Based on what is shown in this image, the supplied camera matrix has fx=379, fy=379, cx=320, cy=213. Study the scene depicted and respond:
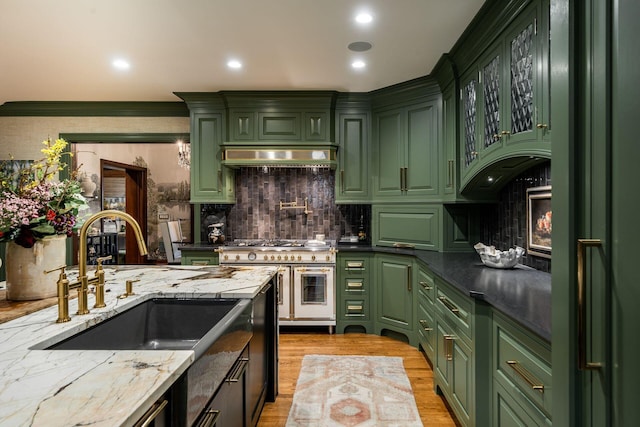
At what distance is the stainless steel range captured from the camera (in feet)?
12.9

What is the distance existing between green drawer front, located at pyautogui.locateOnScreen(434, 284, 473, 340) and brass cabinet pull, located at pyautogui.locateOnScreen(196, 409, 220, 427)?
127cm

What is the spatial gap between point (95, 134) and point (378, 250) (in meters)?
3.60

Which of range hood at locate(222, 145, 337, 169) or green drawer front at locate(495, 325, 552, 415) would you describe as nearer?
green drawer front at locate(495, 325, 552, 415)

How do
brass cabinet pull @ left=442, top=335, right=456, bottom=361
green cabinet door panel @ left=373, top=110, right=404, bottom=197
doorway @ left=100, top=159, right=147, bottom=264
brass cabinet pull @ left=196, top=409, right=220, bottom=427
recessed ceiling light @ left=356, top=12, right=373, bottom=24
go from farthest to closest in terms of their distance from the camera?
doorway @ left=100, top=159, right=147, bottom=264, green cabinet door panel @ left=373, top=110, right=404, bottom=197, recessed ceiling light @ left=356, top=12, right=373, bottom=24, brass cabinet pull @ left=442, top=335, right=456, bottom=361, brass cabinet pull @ left=196, top=409, right=220, bottom=427

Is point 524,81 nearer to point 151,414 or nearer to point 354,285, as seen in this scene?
point 151,414

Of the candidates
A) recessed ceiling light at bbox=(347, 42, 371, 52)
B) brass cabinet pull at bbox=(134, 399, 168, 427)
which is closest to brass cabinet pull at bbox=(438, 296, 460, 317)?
brass cabinet pull at bbox=(134, 399, 168, 427)

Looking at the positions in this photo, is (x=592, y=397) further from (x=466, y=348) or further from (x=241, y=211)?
(x=241, y=211)

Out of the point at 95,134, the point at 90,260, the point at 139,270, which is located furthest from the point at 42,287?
the point at 90,260

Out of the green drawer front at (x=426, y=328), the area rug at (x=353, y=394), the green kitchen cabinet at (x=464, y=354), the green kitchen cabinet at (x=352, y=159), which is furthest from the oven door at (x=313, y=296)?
the green kitchen cabinet at (x=464, y=354)

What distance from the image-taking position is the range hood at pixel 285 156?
4039 millimetres

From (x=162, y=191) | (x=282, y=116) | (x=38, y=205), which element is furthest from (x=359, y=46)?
(x=162, y=191)

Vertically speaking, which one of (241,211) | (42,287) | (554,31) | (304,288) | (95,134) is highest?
(95,134)

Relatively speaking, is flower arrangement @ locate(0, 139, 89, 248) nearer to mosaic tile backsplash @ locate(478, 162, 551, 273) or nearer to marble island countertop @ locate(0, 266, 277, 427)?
marble island countertop @ locate(0, 266, 277, 427)

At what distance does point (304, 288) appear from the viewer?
396cm
